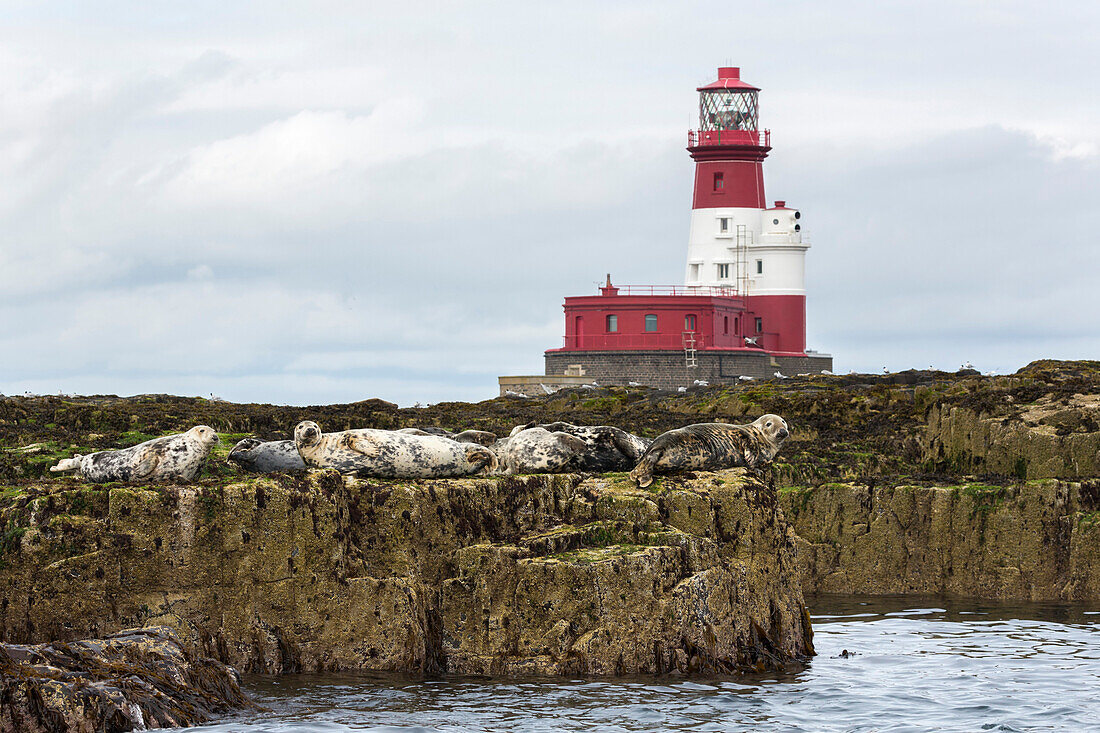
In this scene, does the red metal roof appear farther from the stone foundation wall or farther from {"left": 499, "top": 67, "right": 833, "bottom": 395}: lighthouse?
the stone foundation wall

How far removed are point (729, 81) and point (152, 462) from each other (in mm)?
51610

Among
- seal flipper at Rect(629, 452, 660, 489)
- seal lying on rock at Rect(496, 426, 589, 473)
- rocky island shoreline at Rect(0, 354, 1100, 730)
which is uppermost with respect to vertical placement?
seal lying on rock at Rect(496, 426, 589, 473)

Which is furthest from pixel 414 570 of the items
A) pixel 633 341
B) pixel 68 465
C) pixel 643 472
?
pixel 633 341

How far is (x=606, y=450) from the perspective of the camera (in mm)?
13734

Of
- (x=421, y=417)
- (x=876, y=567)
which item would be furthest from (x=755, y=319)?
(x=876, y=567)

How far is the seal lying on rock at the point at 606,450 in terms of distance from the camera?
535 inches

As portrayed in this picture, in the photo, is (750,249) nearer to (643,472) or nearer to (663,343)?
(663,343)

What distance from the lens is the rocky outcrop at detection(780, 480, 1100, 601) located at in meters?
16.6

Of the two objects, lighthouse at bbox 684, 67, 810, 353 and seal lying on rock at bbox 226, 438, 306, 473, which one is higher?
lighthouse at bbox 684, 67, 810, 353

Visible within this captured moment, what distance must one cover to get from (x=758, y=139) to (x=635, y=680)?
5093cm

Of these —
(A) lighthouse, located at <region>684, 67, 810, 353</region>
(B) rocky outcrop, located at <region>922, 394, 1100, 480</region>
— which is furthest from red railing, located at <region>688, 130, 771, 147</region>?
(B) rocky outcrop, located at <region>922, 394, 1100, 480</region>

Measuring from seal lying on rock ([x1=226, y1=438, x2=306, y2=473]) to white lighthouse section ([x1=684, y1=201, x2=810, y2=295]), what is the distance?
47264 mm

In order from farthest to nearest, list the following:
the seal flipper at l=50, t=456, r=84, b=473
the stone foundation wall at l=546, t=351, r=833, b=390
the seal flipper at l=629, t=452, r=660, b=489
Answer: the stone foundation wall at l=546, t=351, r=833, b=390
the seal flipper at l=50, t=456, r=84, b=473
the seal flipper at l=629, t=452, r=660, b=489

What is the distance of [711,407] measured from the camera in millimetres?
31078
